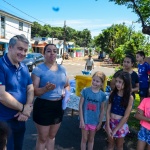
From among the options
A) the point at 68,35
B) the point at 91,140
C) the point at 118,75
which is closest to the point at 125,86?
the point at 118,75

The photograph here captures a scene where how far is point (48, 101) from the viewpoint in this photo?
3426 mm

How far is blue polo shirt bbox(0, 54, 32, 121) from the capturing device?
8.85 feet

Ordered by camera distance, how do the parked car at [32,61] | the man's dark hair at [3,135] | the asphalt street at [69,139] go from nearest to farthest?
the man's dark hair at [3,135] → the asphalt street at [69,139] → the parked car at [32,61]

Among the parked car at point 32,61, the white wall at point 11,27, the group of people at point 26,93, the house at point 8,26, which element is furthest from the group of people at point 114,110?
the white wall at point 11,27

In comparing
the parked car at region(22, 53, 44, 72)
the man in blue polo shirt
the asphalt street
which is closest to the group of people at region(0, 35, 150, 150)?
the man in blue polo shirt

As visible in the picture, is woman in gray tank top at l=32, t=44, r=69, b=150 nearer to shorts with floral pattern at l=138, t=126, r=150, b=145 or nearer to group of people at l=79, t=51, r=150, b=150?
group of people at l=79, t=51, r=150, b=150

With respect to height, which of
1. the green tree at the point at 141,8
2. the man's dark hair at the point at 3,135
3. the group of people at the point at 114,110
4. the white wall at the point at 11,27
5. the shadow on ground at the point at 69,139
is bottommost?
the shadow on ground at the point at 69,139

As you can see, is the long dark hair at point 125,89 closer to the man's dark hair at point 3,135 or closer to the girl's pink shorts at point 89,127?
the girl's pink shorts at point 89,127

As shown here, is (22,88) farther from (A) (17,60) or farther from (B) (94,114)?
(B) (94,114)

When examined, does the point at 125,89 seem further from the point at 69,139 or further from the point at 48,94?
the point at 69,139

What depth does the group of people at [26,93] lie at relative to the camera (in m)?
2.74

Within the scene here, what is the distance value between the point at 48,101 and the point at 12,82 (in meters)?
0.82

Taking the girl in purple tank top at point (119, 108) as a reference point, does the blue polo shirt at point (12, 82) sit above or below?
above

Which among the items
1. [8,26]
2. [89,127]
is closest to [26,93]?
[89,127]
